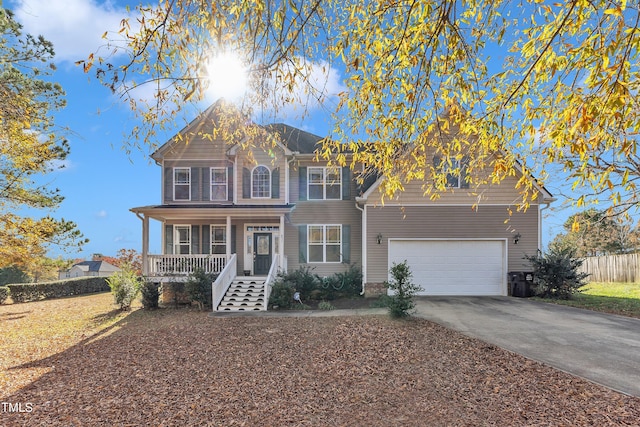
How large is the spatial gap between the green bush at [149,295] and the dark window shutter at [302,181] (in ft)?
21.2

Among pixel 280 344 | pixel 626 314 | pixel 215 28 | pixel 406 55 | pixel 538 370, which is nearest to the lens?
pixel 406 55

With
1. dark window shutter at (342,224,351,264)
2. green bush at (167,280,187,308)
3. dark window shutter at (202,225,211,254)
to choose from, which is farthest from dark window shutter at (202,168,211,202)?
dark window shutter at (342,224,351,264)

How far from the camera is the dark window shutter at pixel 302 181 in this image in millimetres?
14539

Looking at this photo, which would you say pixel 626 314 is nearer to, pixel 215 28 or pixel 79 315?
pixel 215 28

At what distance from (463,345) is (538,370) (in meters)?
1.43

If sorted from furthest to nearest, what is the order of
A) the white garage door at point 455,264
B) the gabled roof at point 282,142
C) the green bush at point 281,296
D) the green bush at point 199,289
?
the gabled roof at point 282,142 < the white garage door at point 455,264 < the green bush at point 199,289 < the green bush at point 281,296

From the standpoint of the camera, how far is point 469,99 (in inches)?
174

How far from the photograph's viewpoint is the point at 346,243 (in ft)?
46.7

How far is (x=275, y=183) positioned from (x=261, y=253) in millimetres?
2998

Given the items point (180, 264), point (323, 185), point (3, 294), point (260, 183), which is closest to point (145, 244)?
point (180, 264)

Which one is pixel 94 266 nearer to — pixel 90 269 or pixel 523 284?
pixel 90 269

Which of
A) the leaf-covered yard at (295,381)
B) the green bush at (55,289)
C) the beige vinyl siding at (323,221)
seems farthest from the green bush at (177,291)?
the green bush at (55,289)

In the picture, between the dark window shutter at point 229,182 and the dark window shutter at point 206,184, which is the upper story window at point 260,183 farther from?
the dark window shutter at point 206,184

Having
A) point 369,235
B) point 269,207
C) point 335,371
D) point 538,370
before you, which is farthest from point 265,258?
point 538,370
